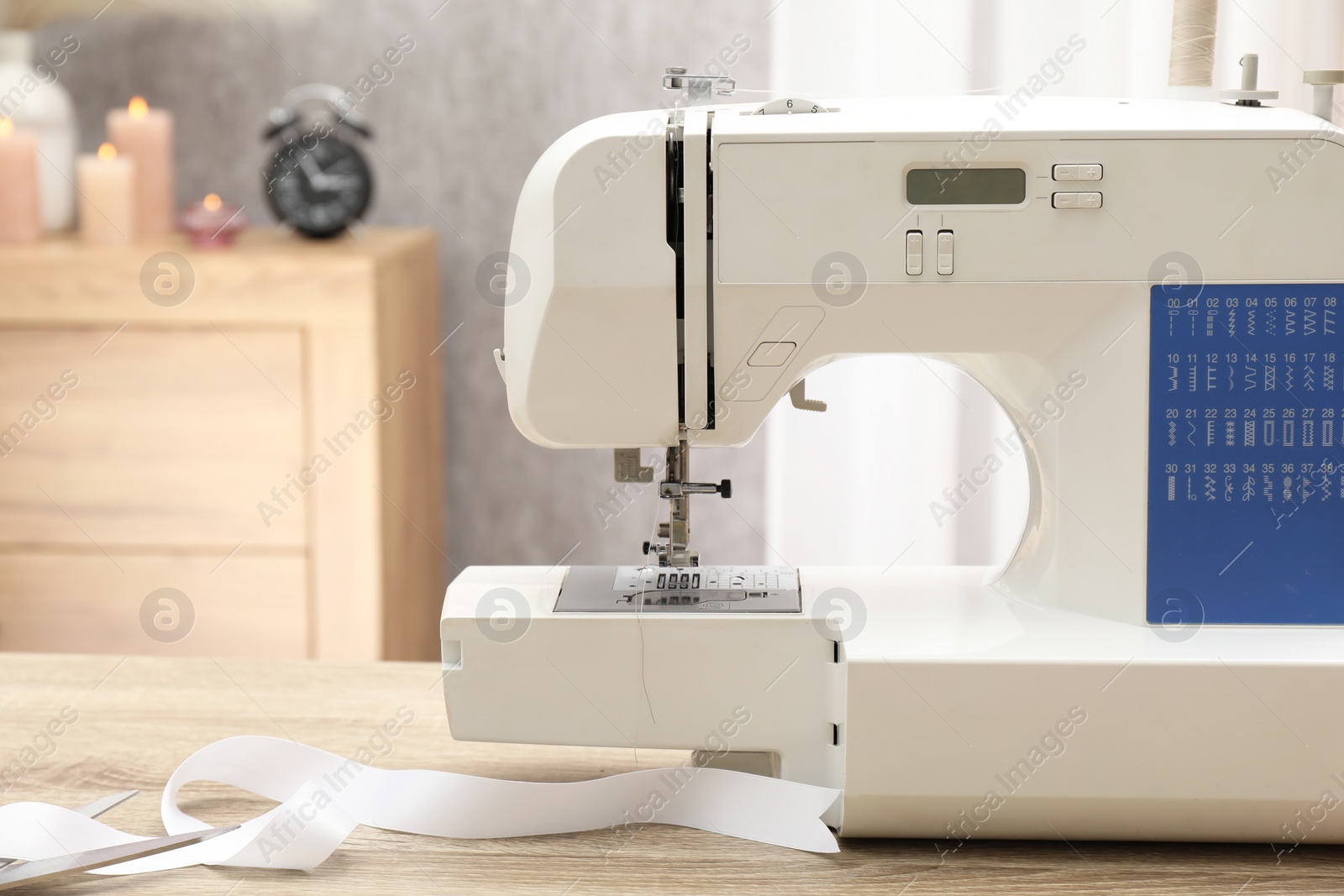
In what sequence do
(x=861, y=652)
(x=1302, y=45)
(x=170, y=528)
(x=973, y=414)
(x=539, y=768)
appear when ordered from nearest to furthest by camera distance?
(x=861, y=652) < (x=539, y=768) < (x=170, y=528) < (x=1302, y=45) < (x=973, y=414)

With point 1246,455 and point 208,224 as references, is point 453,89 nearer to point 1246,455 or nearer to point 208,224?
point 208,224

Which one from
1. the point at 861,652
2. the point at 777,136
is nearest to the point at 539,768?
the point at 861,652

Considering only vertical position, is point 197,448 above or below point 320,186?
below

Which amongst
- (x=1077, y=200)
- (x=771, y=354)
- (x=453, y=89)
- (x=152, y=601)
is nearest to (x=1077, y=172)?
(x=1077, y=200)

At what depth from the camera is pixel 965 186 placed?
0.96 metres

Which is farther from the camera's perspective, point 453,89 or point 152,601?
point 453,89

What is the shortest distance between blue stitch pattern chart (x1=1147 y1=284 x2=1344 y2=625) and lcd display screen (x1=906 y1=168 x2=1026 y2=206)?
0.47ft

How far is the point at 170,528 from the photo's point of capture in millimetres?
2156

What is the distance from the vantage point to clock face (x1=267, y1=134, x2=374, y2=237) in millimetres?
2262

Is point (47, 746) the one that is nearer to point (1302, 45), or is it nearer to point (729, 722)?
point (729, 722)

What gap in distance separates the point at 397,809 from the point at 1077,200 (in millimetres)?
719

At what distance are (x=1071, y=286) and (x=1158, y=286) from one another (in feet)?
0.23

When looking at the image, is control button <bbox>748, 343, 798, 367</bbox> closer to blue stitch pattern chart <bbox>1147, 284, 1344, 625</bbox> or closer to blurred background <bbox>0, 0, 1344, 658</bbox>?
blue stitch pattern chart <bbox>1147, 284, 1344, 625</bbox>

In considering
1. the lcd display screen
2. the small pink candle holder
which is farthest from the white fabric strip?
the small pink candle holder
